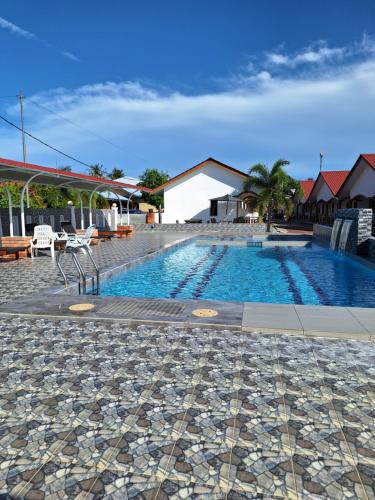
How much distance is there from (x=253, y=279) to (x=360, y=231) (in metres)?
5.67

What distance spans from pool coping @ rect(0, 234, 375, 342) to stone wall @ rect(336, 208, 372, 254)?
859cm

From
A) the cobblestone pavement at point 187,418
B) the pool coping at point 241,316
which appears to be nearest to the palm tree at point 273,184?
the pool coping at point 241,316

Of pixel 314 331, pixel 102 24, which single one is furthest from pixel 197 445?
pixel 102 24

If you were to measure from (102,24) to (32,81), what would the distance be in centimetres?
Result: 2095

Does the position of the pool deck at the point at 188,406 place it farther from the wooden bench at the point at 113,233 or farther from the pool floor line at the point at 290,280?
the wooden bench at the point at 113,233

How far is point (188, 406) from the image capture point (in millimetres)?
2916

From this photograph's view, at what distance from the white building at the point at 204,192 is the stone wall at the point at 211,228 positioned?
4576 millimetres

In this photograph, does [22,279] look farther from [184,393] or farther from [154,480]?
[154,480]

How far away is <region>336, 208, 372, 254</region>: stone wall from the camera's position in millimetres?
13046

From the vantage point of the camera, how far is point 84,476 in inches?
85.9

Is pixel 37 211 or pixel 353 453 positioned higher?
pixel 37 211

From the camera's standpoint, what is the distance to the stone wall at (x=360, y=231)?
13046 millimetres

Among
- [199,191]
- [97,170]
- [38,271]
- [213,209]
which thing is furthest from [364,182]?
[97,170]

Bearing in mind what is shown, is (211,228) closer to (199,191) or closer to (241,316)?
(199,191)
